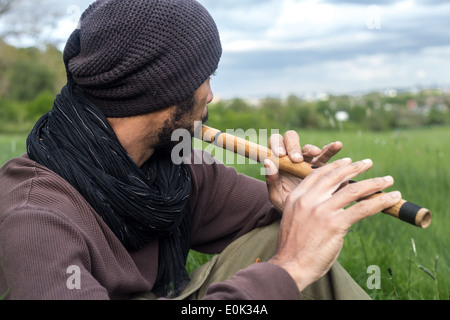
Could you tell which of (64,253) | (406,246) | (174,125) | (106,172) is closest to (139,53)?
(174,125)

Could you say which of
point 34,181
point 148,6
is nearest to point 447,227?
point 148,6

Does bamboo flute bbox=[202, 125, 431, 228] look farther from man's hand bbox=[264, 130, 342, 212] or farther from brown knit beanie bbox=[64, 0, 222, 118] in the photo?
brown knit beanie bbox=[64, 0, 222, 118]

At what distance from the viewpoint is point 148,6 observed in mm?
1795

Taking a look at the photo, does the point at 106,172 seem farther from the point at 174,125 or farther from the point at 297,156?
the point at 297,156

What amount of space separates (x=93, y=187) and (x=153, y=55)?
510 mm

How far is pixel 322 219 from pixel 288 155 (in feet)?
1.65

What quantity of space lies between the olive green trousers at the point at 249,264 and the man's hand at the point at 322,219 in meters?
0.18

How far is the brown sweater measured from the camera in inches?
50.8

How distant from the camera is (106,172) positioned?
5.83 ft

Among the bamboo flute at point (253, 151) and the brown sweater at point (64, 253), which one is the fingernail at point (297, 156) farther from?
the brown sweater at point (64, 253)

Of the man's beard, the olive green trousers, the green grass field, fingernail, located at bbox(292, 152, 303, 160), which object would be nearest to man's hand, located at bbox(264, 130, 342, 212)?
fingernail, located at bbox(292, 152, 303, 160)
